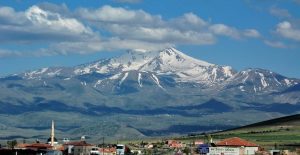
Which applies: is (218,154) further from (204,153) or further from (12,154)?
(12,154)

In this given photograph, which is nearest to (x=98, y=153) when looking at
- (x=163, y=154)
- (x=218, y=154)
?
(x=163, y=154)

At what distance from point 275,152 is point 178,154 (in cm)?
1992

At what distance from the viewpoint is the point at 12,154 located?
168875mm

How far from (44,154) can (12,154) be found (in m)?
10.7

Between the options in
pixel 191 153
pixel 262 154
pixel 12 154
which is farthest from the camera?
pixel 191 153

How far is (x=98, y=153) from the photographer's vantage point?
19988 cm

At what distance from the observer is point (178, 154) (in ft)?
611

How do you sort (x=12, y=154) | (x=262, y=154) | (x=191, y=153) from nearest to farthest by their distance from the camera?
1. (x=12, y=154)
2. (x=262, y=154)
3. (x=191, y=153)

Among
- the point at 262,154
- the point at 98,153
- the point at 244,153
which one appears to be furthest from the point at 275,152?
the point at 98,153

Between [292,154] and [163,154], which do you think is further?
[163,154]

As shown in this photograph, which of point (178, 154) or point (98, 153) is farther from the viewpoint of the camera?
point (98, 153)

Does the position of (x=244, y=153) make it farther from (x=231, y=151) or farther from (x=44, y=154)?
(x=44, y=154)

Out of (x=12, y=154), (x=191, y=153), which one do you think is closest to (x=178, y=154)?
(x=191, y=153)

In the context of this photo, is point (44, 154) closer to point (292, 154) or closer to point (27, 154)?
point (27, 154)
